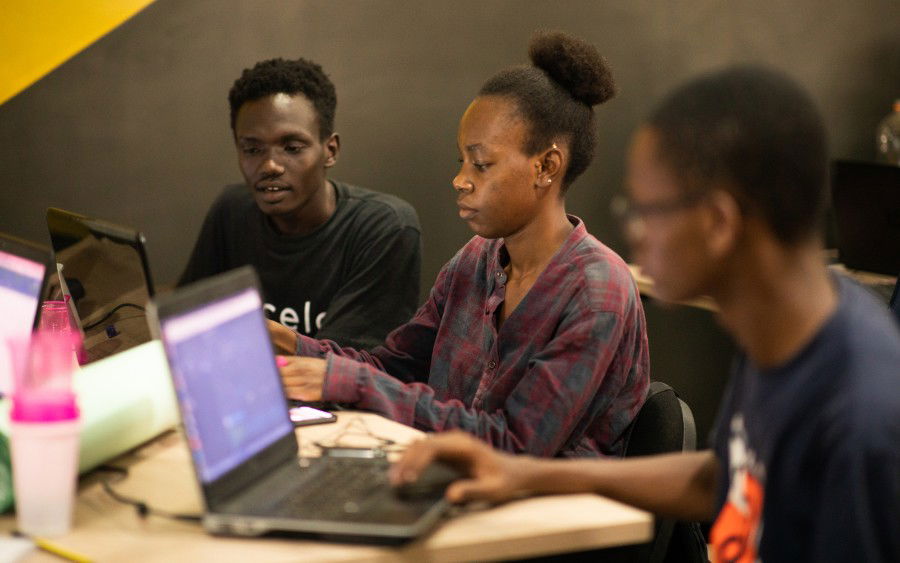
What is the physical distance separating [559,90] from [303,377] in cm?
80

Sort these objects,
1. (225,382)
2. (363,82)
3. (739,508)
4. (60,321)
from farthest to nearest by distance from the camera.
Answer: (363,82), (60,321), (225,382), (739,508)

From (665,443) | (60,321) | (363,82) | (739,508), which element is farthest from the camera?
(363,82)

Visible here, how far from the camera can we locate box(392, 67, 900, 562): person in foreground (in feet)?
3.55

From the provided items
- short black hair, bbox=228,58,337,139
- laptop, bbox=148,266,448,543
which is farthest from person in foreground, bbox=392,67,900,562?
short black hair, bbox=228,58,337,139

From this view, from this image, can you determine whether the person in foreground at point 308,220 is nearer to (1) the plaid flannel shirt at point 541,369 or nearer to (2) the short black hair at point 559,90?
(1) the plaid flannel shirt at point 541,369

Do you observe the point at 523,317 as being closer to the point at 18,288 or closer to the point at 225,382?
the point at 225,382

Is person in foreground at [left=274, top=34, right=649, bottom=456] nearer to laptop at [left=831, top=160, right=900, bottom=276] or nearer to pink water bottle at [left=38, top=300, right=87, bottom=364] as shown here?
pink water bottle at [left=38, top=300, right=87, bottom=364]

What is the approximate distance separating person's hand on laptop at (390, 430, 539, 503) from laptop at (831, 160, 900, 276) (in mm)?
2327

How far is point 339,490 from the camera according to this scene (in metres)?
1.50

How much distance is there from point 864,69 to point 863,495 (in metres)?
3.49

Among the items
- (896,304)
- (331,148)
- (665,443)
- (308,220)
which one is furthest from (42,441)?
(331,148)

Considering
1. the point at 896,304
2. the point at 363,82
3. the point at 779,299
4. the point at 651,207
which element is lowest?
the point at 896,304

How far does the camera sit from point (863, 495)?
1.07m

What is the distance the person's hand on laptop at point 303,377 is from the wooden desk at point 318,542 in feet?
1.06
